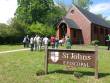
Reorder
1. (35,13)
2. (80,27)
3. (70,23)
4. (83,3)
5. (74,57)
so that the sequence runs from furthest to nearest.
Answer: (83,3), (35,13), (80,27), (70,23), (74,57)

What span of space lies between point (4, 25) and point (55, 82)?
43.5 meters

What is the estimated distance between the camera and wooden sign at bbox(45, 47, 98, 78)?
47.9 ft

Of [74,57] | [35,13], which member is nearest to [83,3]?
[35,13]

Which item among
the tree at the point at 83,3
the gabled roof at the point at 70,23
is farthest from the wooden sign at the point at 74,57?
the tree at the point at 83,3

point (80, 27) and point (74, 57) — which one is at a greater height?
point (80, 27)

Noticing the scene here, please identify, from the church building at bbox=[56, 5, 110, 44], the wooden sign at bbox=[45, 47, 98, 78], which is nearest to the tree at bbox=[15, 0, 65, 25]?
the church building at bbox=[56, 5, 110, 44]

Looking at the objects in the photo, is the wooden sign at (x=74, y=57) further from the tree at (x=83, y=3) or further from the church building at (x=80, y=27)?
the tree at (x=83, y=3)

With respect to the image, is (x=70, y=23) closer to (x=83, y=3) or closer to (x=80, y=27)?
(x=80, y=27)

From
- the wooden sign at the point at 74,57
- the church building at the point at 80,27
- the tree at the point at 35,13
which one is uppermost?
the tree at the point at 35,13

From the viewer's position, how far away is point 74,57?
15.0 metres

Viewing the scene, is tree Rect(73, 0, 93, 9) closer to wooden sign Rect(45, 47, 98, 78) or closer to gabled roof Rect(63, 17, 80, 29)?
gabled roof Rect(63, 17, 80, 29)

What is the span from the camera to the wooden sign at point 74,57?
14594 mm

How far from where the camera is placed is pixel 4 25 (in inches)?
2202

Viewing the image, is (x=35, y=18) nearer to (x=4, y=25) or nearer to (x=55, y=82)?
(x=4, y=25)
